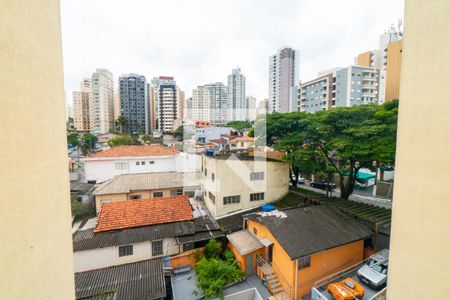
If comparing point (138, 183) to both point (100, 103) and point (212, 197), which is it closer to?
point (212, 197)

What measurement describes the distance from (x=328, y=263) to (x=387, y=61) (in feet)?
131

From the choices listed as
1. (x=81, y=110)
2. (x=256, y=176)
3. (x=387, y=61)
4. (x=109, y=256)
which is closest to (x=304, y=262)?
(x=256, y=176)

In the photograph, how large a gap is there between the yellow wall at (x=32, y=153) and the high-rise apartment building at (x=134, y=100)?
61.9m

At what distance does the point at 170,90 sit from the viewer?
201 feet

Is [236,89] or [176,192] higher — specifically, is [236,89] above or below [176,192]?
above

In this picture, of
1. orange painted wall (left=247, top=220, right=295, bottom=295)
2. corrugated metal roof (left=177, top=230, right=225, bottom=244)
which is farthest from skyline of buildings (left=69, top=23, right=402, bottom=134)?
orange painted wall (left=247, top=220, right=295, bottom=295)

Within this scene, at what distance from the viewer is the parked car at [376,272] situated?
7273 mm

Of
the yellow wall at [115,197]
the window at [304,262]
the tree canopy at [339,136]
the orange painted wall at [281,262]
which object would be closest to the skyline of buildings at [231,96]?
the tree canopy at [339,136]

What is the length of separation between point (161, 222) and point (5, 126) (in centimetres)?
1056

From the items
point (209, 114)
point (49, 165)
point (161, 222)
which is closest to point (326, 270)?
point (161, 222)

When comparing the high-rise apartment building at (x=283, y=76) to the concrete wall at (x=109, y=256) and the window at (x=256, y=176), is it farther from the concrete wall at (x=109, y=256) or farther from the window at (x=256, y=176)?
the concrete wall at (x=109, y=256)

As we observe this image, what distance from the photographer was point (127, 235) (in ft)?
33.2

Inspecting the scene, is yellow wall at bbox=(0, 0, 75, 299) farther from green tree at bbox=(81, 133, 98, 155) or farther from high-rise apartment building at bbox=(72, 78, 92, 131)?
high-rise apartment building at bbox=(72, 78, 92, 131)

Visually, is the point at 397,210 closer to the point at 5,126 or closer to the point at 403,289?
the point at 403,289
